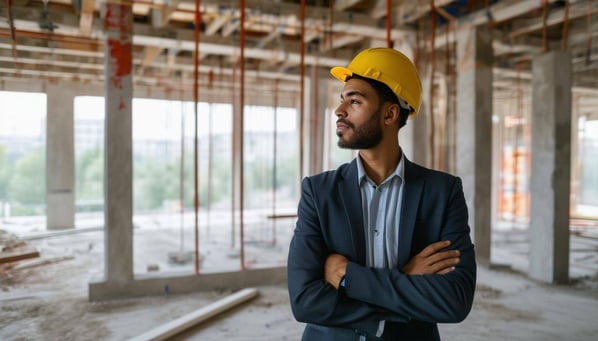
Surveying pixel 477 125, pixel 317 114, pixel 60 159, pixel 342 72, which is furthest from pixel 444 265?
pixel 317 114

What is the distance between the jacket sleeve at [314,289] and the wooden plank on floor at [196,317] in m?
2.71

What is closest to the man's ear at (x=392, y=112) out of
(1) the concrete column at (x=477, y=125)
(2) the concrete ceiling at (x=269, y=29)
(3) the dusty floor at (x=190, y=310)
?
(3) the dusty floor at (x=190, y=310)

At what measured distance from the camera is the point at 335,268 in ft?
6.64

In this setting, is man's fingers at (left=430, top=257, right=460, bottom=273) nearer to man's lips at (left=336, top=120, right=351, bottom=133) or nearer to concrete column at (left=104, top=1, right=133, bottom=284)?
man's lips at (left=336, top=120, right=351, bottom=133)

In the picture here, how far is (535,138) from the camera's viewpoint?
6984 millimetres

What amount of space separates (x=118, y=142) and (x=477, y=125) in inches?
205

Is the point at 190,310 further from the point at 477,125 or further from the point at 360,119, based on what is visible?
the point at 477,125

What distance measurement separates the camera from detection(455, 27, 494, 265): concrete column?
7.08 metres

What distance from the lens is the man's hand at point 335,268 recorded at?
2012 millimetres

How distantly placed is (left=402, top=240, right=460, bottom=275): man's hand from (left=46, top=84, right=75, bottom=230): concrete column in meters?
4.14

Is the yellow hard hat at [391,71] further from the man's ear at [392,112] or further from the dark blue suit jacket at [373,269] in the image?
the dark blue suit jacket at [373,269]

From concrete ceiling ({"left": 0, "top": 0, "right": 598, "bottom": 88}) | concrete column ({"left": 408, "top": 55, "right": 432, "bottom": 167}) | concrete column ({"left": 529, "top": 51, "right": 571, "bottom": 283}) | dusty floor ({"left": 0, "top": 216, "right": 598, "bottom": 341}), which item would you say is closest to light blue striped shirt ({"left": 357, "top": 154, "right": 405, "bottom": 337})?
dusty floor ({"left": 0, "top": 216, "right": 598, "bottom": 341})

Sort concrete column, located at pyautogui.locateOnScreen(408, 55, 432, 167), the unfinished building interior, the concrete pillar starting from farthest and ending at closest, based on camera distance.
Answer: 1. the concrete pillar
2. concrete column, located at pyautogui.locateOnScreen(408, 55, 432, 167)
3. the unfinished building interior

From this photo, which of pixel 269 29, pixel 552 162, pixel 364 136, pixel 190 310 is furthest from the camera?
pixel 269 29
